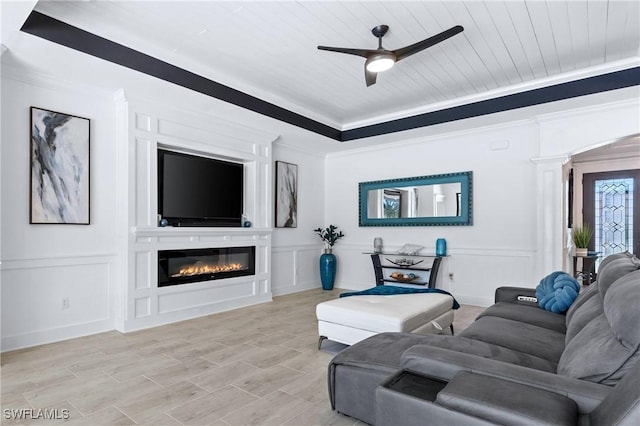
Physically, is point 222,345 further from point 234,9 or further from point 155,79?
point 234,9

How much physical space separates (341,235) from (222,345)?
3639 mm

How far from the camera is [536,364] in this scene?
67.6 inches

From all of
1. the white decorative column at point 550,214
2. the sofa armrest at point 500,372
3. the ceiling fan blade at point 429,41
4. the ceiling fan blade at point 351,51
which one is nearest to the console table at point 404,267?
the white decorative column at point 550,214

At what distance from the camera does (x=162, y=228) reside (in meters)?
4.19

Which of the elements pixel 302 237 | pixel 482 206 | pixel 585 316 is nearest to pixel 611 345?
pixel 585 316

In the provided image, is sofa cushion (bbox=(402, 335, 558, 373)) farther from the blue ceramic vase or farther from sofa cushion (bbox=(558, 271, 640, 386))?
the blue ceramic vase

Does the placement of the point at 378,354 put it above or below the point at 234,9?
below

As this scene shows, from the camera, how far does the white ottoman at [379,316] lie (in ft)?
9.55

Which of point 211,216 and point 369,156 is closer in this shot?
point 211,216

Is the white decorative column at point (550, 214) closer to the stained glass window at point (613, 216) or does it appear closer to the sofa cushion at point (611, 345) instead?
the stained glass window at point (613, 216)

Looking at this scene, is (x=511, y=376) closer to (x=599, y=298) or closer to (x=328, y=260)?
(x=599, y=298)

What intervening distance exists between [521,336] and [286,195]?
446 centimetres

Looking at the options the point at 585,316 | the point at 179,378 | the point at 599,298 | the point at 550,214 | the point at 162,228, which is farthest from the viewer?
the point at 550,214

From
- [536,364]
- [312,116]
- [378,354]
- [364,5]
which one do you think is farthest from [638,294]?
[312,116]
